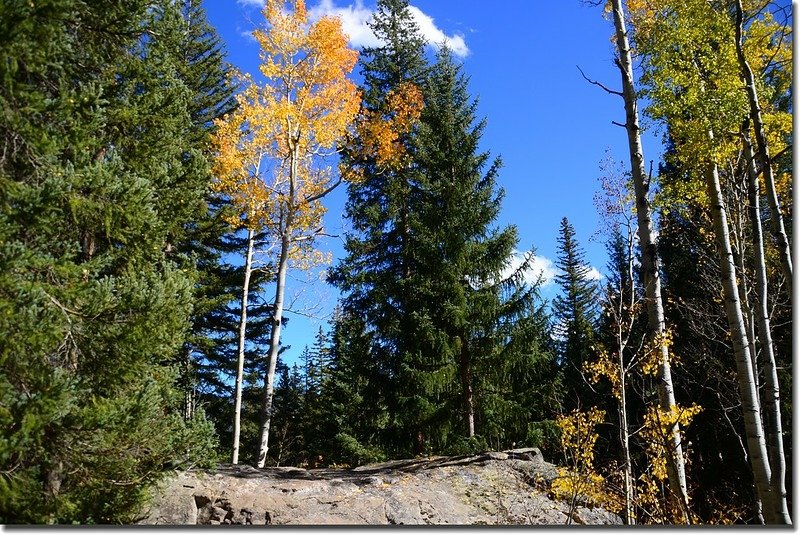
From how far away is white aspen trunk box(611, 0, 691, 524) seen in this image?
3818 millimetres

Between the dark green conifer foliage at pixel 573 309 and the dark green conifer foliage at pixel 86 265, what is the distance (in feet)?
35.4

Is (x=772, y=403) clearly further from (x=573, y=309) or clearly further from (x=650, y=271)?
(x=573, y=309)

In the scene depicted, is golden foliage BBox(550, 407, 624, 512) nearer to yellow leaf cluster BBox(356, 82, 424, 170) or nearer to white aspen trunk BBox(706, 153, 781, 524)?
white aspen trunk BBox(706, 153, 781, 524)

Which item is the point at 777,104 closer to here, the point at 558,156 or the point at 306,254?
the point at 558,156

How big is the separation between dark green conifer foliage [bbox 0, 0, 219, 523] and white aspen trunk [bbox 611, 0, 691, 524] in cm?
359

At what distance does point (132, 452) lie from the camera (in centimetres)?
343

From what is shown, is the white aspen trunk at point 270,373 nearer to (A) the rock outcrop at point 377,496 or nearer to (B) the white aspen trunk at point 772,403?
(A) the rock outcrop at point 377,496

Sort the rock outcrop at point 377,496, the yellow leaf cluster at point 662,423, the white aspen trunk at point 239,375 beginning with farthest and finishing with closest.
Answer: the white aspen trunk at point 239,375, the rock outcrop at point 377,496, the yellow leaf cluster at point 662,423

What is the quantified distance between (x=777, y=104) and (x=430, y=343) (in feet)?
18.9

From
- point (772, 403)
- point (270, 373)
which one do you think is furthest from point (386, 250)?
point (772, 403)

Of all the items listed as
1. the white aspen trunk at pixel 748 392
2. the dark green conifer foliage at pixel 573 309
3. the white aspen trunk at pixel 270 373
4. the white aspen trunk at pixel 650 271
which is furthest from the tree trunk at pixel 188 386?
the dark green conifer foliage at pixel 573 309

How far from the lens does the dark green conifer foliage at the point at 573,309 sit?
1377cm

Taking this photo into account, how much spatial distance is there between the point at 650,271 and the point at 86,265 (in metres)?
4.06

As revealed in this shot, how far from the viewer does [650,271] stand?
12.6ft
